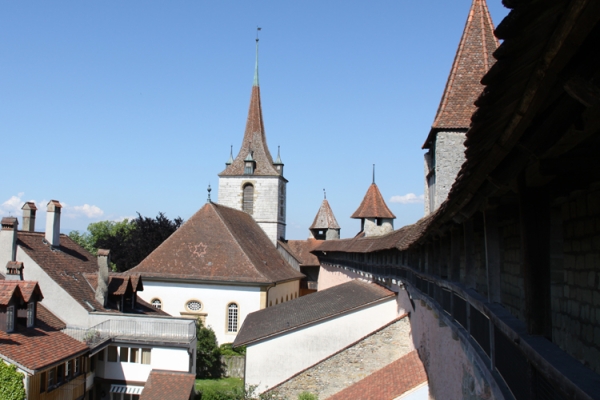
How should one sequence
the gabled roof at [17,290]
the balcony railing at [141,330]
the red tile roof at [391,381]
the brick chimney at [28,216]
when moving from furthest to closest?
1. the brick chimney at [28,216]
2. the balcony railing at [141,330]
3. the gabled roof at [17,290]
4. the red tile roof at [391,381]

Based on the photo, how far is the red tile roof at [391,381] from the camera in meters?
15.5

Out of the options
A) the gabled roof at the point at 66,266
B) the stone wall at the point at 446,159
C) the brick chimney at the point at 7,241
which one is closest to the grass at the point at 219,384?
the gabled roof at the point at 66,266

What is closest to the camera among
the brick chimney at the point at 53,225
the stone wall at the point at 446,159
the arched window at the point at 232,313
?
the stone wall at the point at 446,159

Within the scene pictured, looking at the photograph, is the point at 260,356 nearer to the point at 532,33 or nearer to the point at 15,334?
the point at 15,334

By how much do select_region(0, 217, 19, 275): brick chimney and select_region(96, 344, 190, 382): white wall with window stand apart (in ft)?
16.0

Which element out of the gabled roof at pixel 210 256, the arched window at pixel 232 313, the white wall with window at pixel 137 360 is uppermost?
the gabled roof at pixel 210 256

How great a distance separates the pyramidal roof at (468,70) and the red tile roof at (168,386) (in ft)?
39.7

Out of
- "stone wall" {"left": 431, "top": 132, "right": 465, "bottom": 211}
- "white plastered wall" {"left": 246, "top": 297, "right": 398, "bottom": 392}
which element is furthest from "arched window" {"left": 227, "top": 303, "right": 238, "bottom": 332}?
"stone wall" {"left": 431, "top": 132, "right": 465, "bottom": 211}

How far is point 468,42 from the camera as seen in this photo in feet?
62.2

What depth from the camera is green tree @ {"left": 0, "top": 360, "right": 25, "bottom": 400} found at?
15156 mm

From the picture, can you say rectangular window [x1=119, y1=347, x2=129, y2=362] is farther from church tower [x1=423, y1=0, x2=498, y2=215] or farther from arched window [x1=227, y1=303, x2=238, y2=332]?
church tower [x1=423, y1=0, x2=498, y2=215]

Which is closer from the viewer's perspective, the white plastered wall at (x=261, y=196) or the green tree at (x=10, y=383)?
the green tree at (x=10, y=383)

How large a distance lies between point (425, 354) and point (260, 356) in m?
8.07

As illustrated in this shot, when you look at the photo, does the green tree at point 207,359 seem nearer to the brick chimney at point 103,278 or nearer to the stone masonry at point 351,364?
the brick chimney at point 103,278
